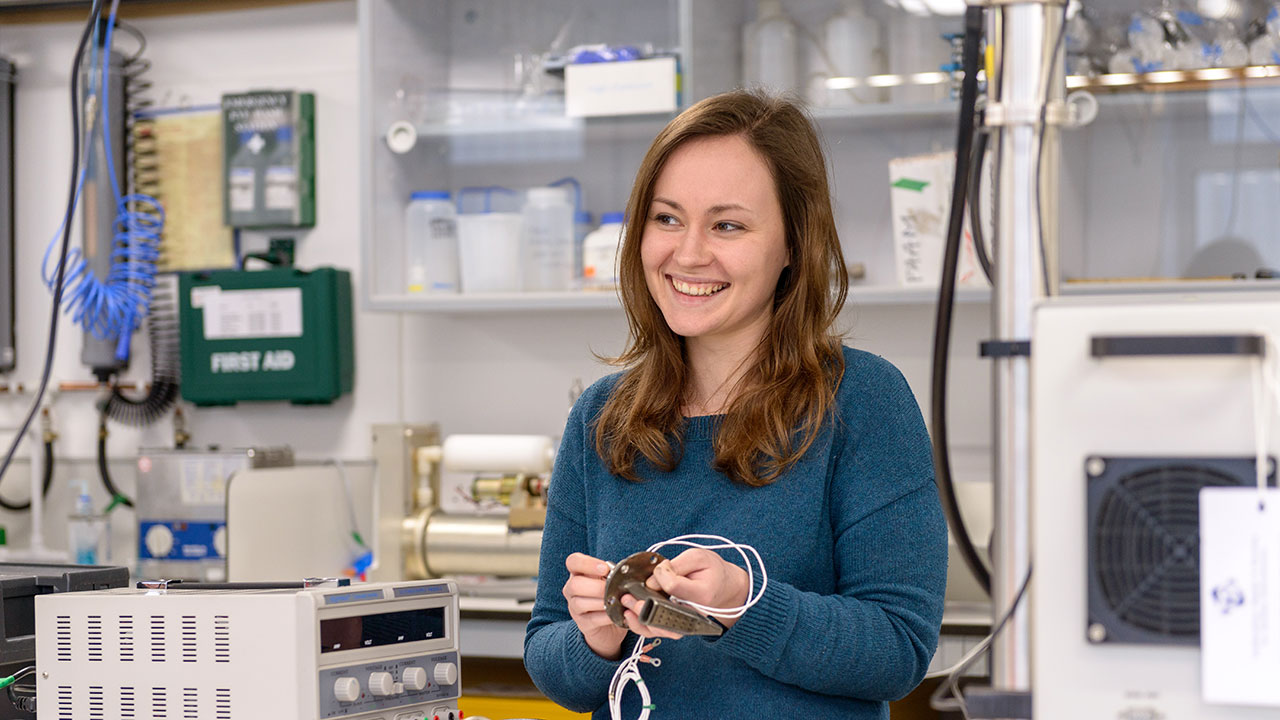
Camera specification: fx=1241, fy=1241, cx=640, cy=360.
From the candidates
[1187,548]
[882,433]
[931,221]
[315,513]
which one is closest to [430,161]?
[315,513]

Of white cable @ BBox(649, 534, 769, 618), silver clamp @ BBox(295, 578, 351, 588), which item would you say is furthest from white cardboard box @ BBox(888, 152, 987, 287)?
silver clamp @ BBox(295, 578, 351, 588)

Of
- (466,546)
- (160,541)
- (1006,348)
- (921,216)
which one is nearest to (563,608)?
(1006,348)

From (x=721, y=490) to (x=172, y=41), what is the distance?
94.3 inches

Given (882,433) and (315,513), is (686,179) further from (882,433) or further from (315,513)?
(315,513)

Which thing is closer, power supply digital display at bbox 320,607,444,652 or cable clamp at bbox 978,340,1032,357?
cable clamp at bbox 978,340,1032,357

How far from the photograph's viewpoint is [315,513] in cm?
263

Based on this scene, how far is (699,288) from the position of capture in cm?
125

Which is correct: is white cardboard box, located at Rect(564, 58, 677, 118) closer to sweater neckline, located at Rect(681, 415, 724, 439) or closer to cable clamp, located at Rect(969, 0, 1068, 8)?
sweater neckline, located at Rect(681, 415, 724, 439)

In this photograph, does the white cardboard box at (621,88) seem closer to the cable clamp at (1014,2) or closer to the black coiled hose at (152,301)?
the black coiled hose at (152,301)

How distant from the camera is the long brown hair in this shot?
120 centimetres

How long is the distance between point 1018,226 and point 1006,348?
0.08m

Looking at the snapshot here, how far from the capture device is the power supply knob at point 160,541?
2.63m

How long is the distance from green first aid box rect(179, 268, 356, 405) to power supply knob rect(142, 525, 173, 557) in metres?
0.36

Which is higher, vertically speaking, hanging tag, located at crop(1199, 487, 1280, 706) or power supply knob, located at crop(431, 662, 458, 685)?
hanging tag, located at crop(1199, 487, 1280, 706)
